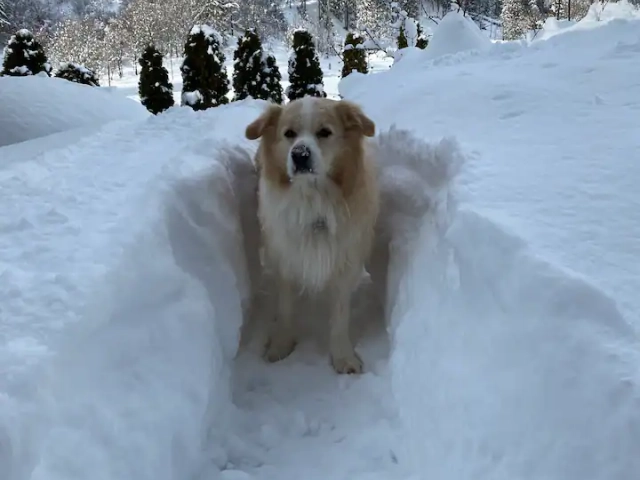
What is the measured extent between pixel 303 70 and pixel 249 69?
4.01ft

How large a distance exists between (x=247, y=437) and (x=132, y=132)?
10.8 feet

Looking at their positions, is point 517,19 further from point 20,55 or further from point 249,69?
point 20,55

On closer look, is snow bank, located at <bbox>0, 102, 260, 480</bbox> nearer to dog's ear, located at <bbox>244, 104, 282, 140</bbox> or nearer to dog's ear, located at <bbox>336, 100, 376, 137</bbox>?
dog's ear, located at <bbox>244, 104, 282, 140</bbox>

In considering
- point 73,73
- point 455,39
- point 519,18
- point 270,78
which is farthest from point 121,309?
point 519,18

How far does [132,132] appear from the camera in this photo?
5.05 metres

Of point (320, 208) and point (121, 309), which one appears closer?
point (121, 309)

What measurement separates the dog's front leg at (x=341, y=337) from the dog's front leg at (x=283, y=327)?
0.87ft

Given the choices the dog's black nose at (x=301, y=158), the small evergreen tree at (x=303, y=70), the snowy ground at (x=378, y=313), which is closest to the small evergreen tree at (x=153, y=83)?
the small evergreen tree at (x=303, y=70)

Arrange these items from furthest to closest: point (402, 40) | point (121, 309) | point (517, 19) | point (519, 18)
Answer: point (517, 19) → point (519, 18) → point (402, 40) → point (121, 309)

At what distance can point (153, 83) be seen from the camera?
12758 mm

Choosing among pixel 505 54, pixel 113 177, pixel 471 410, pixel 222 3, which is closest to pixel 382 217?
pixel 113 177

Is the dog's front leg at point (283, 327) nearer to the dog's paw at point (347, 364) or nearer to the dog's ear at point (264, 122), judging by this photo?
the dog's paw at point (347, 364)

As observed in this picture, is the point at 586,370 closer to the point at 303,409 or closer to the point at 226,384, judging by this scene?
the point at 303,409

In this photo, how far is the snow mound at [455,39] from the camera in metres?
7.55
